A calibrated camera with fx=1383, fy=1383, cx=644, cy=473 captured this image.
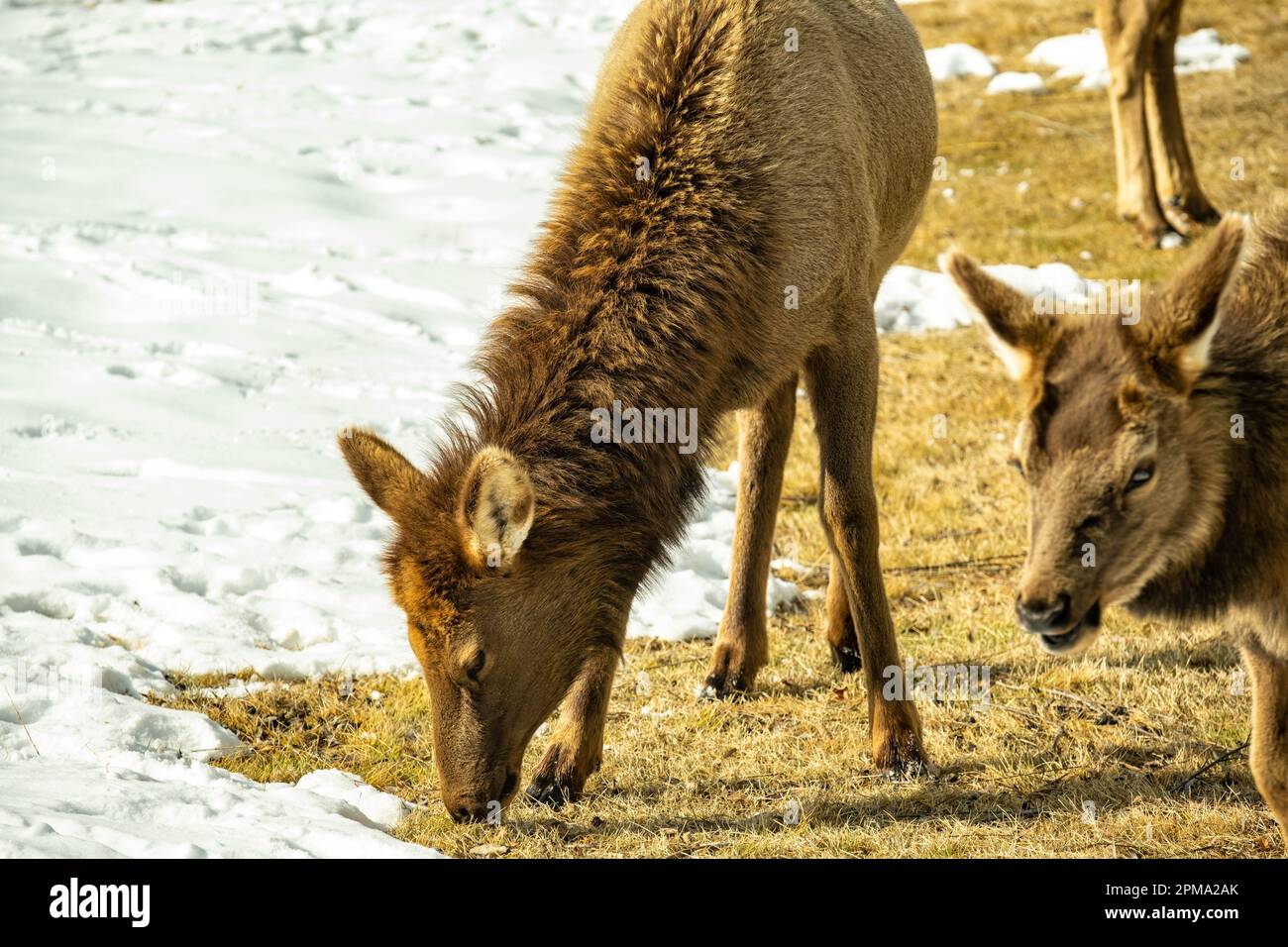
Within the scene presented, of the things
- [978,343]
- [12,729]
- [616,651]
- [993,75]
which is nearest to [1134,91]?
[978,343]

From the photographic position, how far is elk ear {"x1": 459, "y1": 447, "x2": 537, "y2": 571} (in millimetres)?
4559

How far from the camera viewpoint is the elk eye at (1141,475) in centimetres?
426

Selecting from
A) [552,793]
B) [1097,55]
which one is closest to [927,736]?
[552,793]

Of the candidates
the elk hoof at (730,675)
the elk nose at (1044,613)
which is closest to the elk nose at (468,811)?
the elk hoof at (730,675)

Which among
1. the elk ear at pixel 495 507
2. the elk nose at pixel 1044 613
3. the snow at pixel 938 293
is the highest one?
the snow at pixel 938 293

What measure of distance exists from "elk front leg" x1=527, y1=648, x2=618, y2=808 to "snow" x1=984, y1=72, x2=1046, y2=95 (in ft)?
49.5

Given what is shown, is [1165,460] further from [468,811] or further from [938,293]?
[938,293]

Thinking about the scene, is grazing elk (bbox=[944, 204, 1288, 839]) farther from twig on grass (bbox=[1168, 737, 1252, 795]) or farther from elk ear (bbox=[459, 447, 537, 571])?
elk ear (bbox=[459, 447, 537, 571])

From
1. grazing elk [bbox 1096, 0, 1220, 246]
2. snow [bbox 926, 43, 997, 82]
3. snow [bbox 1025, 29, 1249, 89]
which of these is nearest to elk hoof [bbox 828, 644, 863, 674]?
grazing elk [bbox 1096, 0, 1220, 246]

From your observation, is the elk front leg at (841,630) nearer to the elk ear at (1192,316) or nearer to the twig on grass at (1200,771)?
the twig on grass at (1200,771)

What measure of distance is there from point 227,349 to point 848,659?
19.4 ft

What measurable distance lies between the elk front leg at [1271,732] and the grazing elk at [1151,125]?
942cm

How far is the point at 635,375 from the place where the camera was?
501 cm

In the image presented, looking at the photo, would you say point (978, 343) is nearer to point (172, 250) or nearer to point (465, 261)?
point (465, 261)
